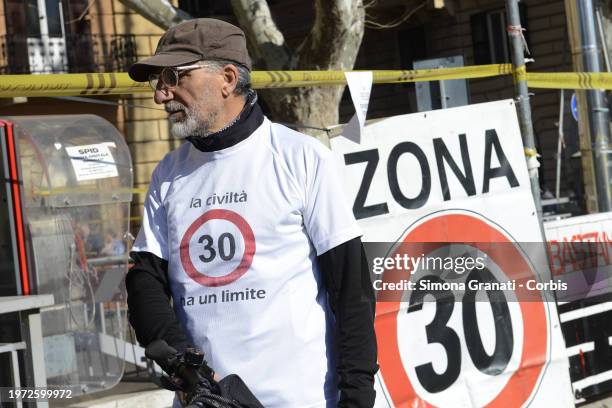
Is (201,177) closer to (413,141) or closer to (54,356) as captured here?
(413,141)

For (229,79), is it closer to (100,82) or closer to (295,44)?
(100,82)

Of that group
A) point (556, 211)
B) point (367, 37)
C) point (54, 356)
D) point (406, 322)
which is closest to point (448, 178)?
point (406, 322)

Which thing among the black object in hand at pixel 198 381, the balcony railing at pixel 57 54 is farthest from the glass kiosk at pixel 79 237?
the balcony railing at pixel 57 54

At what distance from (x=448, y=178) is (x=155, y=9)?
228 inches

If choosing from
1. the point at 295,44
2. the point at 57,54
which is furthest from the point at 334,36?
the point at 295,44

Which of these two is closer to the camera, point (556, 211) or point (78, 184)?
point (78, 184)

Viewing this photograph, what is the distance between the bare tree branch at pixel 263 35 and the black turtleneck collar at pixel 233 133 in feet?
23.2

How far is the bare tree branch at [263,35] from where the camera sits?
392 inches

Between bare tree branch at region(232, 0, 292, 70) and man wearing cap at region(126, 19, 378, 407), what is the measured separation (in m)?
7.12

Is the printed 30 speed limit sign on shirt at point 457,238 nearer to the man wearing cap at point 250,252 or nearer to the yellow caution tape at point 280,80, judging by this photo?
the yellow caution tape at point 280,80

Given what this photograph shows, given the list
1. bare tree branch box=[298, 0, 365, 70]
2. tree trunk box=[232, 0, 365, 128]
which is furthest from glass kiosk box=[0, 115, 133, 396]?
bare tree branch box=[298, 0, 365, 70]

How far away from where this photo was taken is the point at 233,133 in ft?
9.30

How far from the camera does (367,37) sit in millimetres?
30141

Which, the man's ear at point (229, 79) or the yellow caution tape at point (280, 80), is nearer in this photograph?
the man's ear at point (229, 79)
